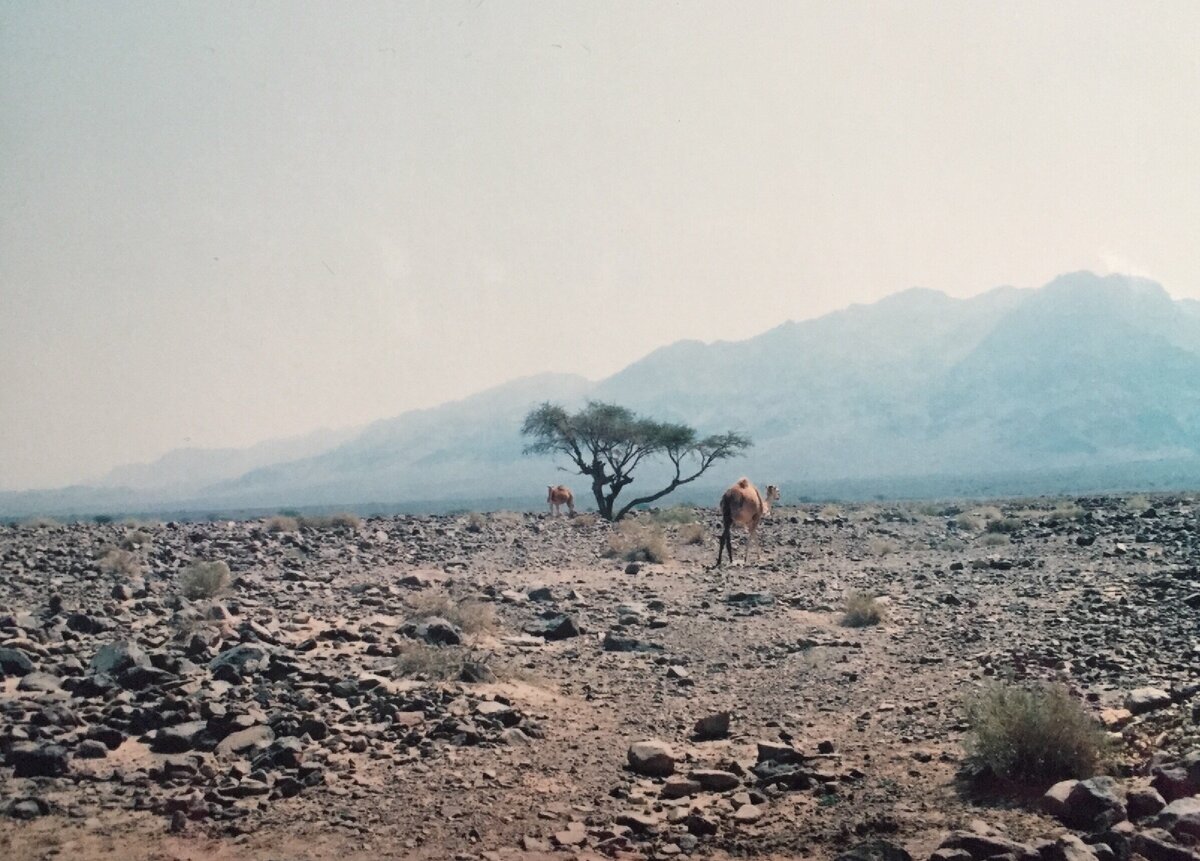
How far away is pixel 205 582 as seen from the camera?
47.6 ft

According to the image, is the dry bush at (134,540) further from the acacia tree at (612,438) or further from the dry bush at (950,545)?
the acacia tree at (612,438)

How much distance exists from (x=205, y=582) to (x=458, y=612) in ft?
15.0

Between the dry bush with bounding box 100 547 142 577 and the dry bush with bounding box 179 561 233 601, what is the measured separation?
2.75m

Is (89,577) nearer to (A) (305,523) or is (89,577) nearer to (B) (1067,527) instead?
(A) (305,523)

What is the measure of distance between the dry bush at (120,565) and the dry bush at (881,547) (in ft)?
52.7

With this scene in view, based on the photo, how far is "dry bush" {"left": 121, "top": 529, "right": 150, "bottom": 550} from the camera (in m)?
21.2

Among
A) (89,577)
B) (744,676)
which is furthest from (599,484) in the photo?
(744,676)

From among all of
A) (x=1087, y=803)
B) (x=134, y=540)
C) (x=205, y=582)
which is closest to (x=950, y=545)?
→ (x=205, y=582)

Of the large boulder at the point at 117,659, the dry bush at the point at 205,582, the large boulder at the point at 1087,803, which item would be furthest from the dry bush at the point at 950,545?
the large boulder at the point at 117,659

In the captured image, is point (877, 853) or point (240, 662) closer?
point (877, 853)

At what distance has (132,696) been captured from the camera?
8.30 meters

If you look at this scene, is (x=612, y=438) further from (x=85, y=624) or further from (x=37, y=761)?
(x=37, y=761)

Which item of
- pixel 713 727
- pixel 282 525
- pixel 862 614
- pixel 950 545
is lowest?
pixel 950 545

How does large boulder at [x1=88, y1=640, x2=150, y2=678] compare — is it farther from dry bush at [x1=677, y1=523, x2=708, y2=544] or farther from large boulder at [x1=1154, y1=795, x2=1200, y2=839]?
dry bush at [x1=677, y1=523, x2=708, y2=544]
